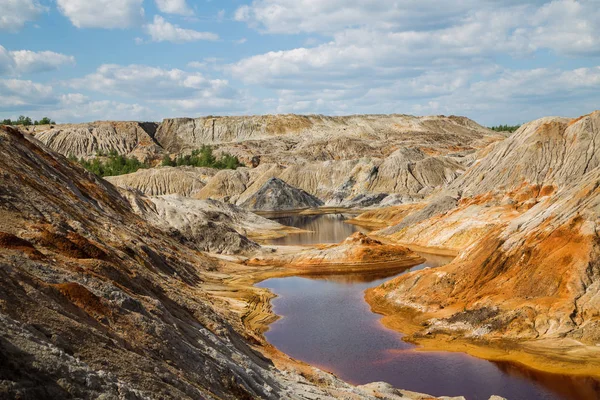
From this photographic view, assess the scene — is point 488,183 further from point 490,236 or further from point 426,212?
point 490,236

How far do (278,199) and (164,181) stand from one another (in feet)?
113

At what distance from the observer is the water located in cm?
3125

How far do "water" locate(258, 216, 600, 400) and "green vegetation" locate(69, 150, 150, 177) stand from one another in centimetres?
13008

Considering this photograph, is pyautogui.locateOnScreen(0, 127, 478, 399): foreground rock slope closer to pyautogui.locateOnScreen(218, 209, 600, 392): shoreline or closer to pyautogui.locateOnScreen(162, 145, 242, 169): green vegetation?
pyautogui.locateOnScreen(218, 209, 600, 392): shoreline

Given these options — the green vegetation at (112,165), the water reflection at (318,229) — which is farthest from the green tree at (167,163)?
the water reflection at (318,229)

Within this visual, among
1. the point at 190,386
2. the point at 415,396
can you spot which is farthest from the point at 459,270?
the point at 190,386

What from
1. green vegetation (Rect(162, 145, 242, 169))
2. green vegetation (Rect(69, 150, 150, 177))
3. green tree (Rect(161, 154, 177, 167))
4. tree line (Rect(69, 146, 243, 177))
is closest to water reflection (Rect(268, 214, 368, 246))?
green vegetation (Rect(162, 145, 242, 169))

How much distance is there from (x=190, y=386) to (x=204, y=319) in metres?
13.3

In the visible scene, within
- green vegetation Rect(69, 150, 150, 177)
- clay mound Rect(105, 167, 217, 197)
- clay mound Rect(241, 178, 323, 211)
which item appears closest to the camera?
clay mound Rect(241, 178, 323, 211)

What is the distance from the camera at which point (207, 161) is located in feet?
615

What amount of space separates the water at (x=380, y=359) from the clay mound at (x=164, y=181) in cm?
10952

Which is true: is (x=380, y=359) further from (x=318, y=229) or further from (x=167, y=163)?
(x=167, y=163)

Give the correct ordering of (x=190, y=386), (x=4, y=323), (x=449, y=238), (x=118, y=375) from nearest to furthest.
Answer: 1. (x=4, y=323)
2. (x=118, y=375)
3. (x=190, y=386)
4. (x=449, y=238)

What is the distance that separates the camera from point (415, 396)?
29.1 metres
